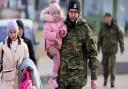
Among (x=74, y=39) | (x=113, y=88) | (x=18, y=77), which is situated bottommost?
(x=113, y=88)

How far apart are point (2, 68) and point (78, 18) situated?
4.41 feet

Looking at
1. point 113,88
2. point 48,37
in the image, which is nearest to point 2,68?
point 48,37

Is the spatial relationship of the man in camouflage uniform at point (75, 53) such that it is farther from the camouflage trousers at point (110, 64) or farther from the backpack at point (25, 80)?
the camouflage trousers at point (110, 64)

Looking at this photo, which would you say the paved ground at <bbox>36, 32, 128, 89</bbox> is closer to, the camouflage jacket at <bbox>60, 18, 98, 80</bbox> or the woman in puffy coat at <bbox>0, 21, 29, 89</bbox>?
the woman in puffy coat at <bbox>0, 21, 29, 89</bbox>

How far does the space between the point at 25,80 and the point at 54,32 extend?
2.60 feet

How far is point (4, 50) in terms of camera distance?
8062 mm

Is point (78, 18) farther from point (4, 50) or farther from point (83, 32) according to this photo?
point (4, 50)

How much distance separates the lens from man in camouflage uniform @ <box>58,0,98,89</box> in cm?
752

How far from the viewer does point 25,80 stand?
794cm

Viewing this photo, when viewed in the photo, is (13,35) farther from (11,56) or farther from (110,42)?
(110,42)

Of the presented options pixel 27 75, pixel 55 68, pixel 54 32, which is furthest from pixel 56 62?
pixel 27 75

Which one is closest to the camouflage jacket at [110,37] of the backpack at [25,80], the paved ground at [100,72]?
the paved ground at [100,72]

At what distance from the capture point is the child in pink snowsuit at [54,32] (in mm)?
7516

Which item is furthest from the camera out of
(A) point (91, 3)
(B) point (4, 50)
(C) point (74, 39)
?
(A) point (91, 3)
